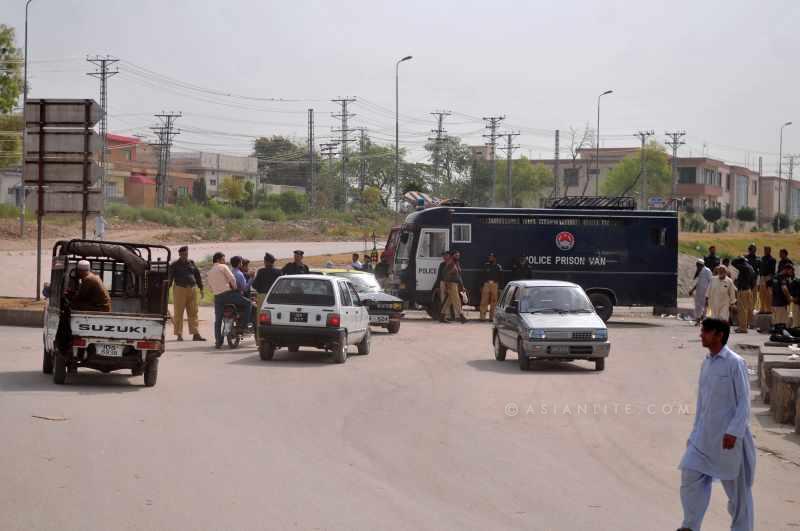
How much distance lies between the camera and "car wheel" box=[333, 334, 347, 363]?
2038 cm

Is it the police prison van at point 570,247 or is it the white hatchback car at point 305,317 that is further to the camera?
the police prison van at point 570,247

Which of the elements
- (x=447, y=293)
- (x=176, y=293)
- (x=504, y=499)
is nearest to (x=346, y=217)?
(x=447, y=293)

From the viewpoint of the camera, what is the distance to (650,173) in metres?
118

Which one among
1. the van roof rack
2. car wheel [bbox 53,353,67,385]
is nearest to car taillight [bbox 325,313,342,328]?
car wheel [bbox 53,353,67,385]

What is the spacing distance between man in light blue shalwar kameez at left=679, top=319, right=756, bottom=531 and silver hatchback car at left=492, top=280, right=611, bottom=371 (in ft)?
38.0

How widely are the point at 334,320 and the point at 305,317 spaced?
53 centimetres

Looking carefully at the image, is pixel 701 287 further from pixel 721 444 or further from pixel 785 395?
pixel 721 444

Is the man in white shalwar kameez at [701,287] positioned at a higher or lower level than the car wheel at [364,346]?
higher

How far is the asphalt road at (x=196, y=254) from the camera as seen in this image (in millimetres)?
41125

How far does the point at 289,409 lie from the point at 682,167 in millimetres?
116181

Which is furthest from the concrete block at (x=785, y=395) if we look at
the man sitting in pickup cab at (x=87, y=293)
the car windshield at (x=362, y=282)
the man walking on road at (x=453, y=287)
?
the man walking on road at (x=453, y=287)

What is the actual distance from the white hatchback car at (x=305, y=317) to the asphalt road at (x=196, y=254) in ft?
66.7

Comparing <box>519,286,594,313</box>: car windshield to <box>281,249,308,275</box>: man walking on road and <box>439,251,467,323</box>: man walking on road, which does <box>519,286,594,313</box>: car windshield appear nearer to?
<box>281,249,308,275</box>: man walking on road

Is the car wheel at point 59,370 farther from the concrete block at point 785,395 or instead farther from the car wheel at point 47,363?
the concrete block at point 785,395
